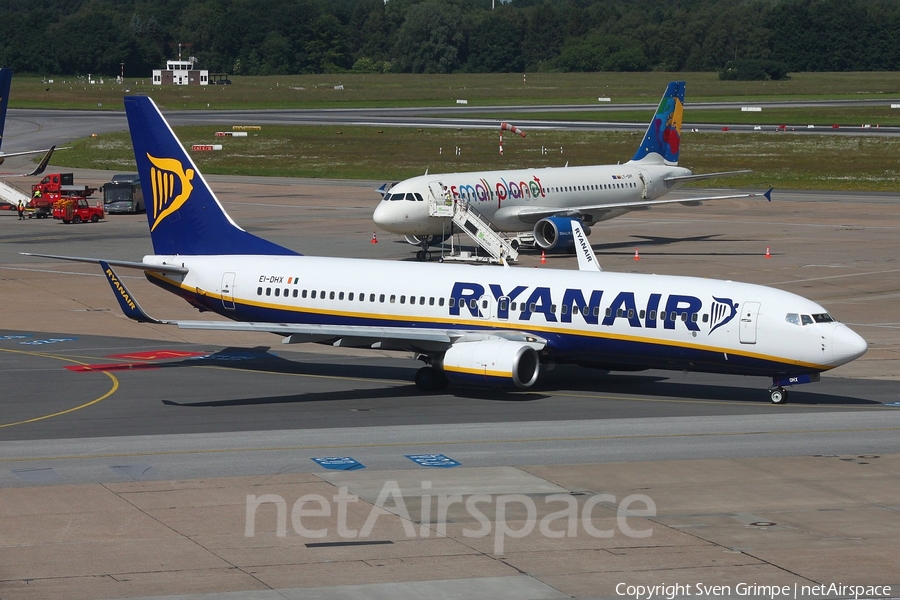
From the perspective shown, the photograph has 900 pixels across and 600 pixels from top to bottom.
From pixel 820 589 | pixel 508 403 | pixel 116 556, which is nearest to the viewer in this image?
pixel 820 589

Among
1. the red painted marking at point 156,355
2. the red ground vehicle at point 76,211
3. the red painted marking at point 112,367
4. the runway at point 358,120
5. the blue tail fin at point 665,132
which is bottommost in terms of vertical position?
the red painted marking at point 112,367

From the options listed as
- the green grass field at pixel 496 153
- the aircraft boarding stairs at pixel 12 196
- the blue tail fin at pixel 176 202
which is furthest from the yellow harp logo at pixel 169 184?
the green grass field at pixel 496 153

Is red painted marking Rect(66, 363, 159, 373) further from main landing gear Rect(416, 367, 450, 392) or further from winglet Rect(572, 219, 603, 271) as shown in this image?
winglet Rect(572, 219, 603, 271)

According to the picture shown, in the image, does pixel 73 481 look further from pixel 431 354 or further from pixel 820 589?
pixel 820 589

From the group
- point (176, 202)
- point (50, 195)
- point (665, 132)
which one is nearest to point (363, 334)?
point (176, 202)

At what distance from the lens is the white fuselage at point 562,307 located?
36188 millimetres

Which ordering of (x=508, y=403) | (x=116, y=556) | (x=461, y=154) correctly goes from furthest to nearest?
1. (x=461, y=154)
2. (x=508, y=403)
3. (x=116, y=556)

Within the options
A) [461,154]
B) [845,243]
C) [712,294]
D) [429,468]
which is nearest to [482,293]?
[712,294]

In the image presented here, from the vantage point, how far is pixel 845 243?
249ft

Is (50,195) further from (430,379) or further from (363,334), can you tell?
(363,334)

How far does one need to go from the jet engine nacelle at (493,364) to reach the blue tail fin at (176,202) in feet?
32.1

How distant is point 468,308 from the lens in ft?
130

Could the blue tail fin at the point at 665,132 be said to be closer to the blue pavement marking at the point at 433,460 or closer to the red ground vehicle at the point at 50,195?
the red ground vehicle at the point at 50,195

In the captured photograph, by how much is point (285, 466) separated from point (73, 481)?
4.83 meters
